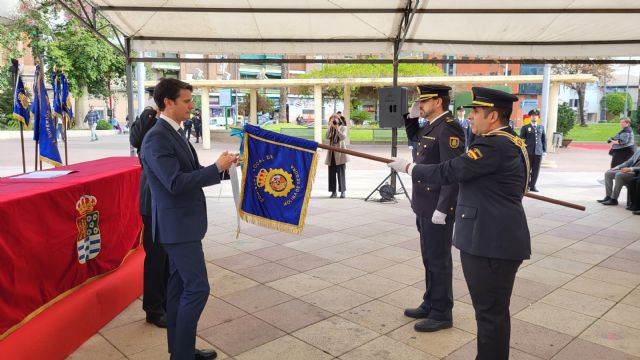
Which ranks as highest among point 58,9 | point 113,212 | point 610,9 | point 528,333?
point 58,9

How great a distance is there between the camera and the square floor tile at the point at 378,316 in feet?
12.6

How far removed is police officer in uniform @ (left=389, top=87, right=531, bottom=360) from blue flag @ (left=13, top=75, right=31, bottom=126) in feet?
18.1

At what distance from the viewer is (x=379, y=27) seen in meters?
8.10

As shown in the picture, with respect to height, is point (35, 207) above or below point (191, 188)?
below

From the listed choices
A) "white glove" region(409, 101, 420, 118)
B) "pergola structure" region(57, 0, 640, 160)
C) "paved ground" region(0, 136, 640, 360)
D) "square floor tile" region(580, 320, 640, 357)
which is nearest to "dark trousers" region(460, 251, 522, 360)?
"paved ground" region(0, 136, 640, 360)

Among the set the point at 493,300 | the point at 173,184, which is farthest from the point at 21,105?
the point at 493,300

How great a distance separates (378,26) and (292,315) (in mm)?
5698

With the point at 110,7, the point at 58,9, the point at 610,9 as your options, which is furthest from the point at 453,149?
the point at 58,9

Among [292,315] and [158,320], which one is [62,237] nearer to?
[158,320]

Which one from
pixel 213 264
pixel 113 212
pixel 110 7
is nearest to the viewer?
pixel 113 212

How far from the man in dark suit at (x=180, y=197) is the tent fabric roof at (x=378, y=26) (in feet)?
15.6

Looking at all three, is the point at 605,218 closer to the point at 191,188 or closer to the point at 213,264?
the point at 213,264

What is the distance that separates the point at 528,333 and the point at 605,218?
5.79 meters

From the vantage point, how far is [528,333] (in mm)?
3715
